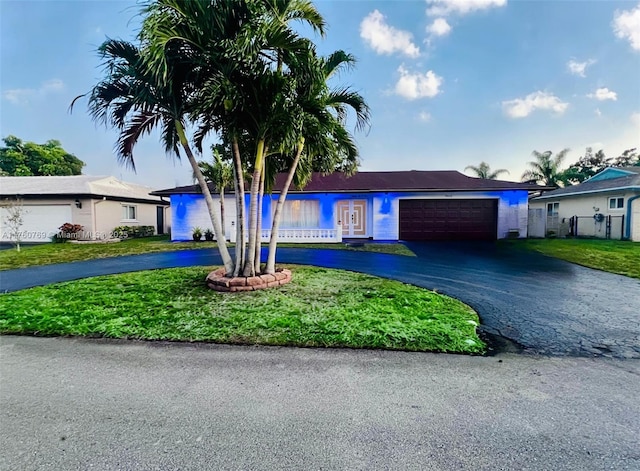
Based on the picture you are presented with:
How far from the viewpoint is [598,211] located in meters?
18.1

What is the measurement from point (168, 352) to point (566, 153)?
31.1 metres

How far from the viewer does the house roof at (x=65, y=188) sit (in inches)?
706

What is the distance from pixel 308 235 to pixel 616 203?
16.7 m

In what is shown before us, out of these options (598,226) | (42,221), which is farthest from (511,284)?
(42,221)

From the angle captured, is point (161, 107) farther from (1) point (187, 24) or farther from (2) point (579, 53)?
(2) point (579, 53)

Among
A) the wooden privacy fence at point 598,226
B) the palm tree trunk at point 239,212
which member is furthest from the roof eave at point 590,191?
the palm tree trunk at point 239,212

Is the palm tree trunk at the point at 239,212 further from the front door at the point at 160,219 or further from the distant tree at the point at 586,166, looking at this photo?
the distant tree at the point at 586,166

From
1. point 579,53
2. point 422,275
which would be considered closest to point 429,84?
point 579,53

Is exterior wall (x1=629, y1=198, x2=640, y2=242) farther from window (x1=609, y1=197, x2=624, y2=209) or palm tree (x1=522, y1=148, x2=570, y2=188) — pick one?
palm tree (x1=522, y1=148, x2=570, y2=188)

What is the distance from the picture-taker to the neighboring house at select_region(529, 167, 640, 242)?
16109mm

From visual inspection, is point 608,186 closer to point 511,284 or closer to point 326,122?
point 511,284

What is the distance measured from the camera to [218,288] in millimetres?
6680

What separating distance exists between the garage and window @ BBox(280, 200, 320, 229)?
12630 millimetres

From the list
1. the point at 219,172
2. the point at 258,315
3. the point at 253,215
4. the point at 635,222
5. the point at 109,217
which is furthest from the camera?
the point at 109,217
